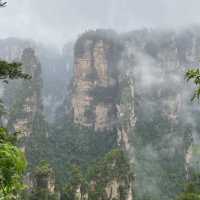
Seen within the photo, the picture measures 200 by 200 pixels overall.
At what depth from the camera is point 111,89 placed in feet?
326

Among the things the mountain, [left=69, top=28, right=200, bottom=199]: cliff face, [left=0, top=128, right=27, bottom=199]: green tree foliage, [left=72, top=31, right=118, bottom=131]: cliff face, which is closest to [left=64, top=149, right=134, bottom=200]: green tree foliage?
the mountain

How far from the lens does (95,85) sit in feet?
326

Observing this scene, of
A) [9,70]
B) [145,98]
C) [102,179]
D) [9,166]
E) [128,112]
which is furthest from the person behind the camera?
A: [145,98]

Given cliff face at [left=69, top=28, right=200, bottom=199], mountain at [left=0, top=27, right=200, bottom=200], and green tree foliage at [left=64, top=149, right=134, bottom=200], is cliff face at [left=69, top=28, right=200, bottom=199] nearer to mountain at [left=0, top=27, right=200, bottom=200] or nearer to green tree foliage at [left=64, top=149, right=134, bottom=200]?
mountain at [left=0, top=27, right=200, bottom=200]

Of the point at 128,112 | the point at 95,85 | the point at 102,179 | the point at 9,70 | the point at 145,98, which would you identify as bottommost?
the point at 102,179

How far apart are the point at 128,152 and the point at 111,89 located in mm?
20366

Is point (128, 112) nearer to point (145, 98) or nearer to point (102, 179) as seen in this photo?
point (145, 98)

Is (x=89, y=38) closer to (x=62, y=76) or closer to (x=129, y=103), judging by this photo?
(x=129, y=103)

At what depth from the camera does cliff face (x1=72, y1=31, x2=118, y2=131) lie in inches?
3821

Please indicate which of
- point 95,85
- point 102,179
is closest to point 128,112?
point 95,85

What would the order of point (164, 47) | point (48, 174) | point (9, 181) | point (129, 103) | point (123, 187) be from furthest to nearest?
point (164, 47) → point (129, 103) → point (123, 187) → point (48, 174) → point (9, 181)

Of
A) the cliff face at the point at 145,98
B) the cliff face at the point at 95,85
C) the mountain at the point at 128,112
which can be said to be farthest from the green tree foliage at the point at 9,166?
the cliff face at the point at 95,85

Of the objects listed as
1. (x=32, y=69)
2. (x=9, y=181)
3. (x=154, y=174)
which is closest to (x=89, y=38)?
(x=32, y=69)

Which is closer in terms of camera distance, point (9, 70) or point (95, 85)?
point (9, 70)
